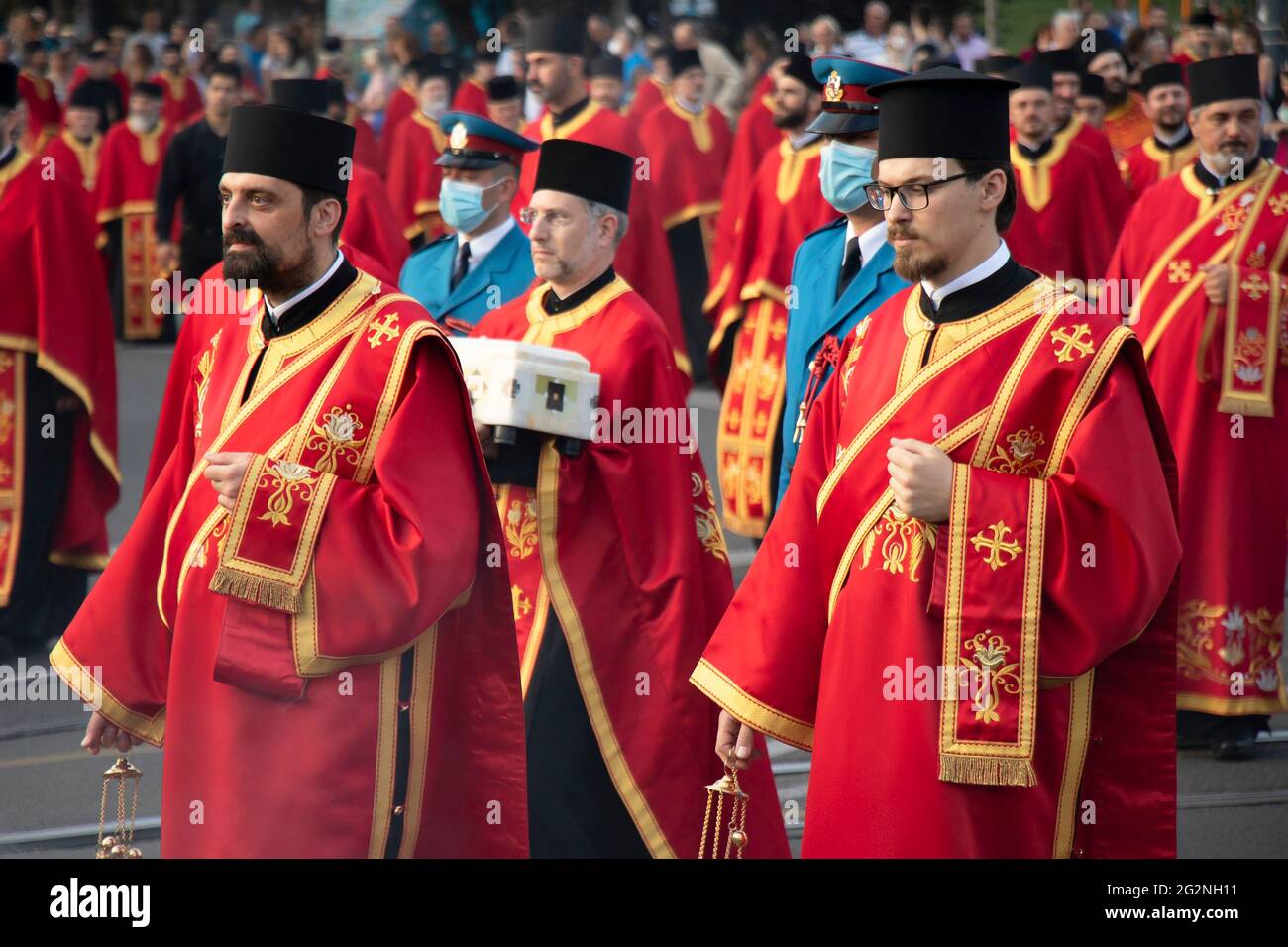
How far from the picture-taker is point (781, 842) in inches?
231

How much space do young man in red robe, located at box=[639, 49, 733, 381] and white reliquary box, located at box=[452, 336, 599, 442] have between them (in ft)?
32.7

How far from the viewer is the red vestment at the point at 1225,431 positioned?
7.51 m

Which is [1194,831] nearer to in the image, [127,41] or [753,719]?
[753,719]

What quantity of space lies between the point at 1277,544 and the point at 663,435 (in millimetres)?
2946

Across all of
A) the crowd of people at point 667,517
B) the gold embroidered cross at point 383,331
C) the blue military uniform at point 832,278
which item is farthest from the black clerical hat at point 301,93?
the gold embroidered cross at point 383,331

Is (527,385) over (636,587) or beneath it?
over

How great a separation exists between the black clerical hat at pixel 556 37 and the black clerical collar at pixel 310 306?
6661mm

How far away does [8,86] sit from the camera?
28.6 feet

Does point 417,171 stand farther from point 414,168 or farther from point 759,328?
point 759,328

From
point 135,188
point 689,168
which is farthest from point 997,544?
point 135,188

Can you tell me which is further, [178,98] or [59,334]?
[178,98]

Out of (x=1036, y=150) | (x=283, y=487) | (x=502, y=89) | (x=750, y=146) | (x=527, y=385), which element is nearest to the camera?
(x=283, y=487)

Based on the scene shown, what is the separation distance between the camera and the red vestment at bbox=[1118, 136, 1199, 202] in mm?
11352

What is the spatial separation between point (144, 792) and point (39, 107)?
14.4 metres
